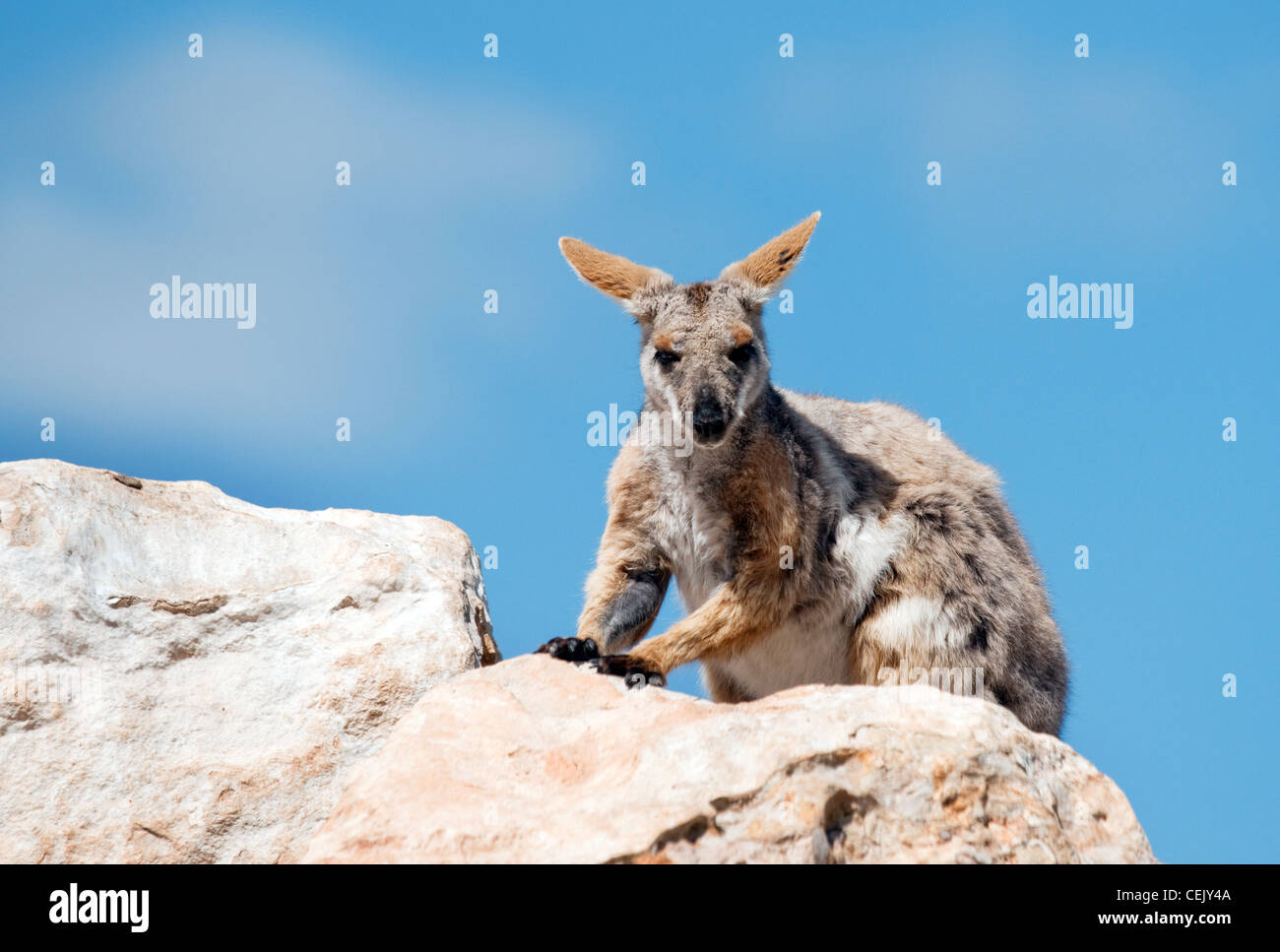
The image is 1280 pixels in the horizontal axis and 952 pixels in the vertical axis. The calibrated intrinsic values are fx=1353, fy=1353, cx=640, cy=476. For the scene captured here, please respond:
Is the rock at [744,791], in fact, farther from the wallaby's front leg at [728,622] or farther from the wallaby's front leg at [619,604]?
the wallaby's front leg at [619,604]

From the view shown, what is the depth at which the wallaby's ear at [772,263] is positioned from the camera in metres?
10.8

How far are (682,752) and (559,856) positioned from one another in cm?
81

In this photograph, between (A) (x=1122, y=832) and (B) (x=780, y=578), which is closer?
(A) (x=1122, y=832)

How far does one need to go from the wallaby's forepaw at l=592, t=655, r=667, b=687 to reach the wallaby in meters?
0.73

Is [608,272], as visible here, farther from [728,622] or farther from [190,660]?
[190,660]

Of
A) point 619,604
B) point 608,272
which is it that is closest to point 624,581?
point 619,604

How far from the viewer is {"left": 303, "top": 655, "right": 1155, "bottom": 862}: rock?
231 inches

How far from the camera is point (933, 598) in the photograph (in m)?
10.1

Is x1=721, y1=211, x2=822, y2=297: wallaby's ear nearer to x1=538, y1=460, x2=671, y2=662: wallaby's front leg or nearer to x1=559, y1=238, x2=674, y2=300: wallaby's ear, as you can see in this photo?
x1=559, y1=238, x2=674, y2=300: wallaby's ear

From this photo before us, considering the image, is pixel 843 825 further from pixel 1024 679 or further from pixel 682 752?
pixel 1024 679

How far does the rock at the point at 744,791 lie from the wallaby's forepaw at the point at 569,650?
1458 mm

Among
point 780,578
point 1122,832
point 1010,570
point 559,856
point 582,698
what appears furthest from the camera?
point 1010,570

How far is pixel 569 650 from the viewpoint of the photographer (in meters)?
8.48
